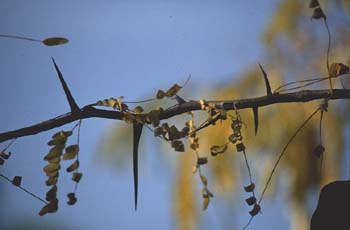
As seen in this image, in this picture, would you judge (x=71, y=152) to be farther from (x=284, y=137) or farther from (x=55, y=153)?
(x=284, y=137)

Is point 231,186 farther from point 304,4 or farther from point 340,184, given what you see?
point 304,4

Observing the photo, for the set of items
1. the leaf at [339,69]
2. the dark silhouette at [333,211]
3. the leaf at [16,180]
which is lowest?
the dark silhouette at [333,211]

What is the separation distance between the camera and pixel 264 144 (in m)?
1.23

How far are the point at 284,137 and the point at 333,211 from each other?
0.30 m

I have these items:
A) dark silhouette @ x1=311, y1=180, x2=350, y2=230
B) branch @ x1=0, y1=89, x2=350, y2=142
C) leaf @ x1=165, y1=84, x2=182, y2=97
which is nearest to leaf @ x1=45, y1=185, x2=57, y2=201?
branch @ x1=0, y1=89, x2=350, y2=142

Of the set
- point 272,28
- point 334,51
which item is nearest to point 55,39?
point 272,28

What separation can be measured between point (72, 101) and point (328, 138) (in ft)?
2.34

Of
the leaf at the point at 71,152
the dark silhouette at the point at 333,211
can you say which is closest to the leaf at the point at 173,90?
the leaf at the point at 71,152

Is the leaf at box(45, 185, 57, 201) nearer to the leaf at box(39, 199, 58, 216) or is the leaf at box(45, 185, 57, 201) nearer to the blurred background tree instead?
the leaf at box(39, 199, 58, 216)

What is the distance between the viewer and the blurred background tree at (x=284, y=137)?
1.18 meters

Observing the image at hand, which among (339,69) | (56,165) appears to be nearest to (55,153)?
(56,165)

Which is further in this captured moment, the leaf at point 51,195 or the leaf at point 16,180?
the leaf at point 16,180

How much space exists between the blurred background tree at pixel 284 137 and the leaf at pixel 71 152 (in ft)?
1.32

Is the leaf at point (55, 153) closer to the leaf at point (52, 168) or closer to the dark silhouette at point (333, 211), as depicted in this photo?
the leaf at point (52, 168)
